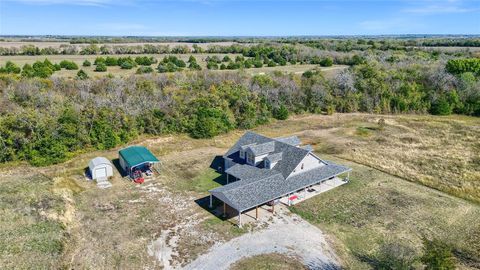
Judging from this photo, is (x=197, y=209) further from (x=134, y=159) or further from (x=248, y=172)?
Answer: (x=134, y=159)

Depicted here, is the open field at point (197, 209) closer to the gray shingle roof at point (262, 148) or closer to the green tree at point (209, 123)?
the green tree at point (209, 123)

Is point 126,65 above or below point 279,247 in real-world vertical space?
above

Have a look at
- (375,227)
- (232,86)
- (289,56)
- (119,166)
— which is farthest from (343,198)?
(289,56)

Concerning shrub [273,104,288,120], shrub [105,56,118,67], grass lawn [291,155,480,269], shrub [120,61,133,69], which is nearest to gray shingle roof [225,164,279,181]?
grass lawn [291,155,480,269]

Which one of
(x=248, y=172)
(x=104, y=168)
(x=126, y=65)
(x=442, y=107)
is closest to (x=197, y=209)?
(x=248, y=172)

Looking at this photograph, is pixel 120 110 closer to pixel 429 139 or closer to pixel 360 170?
pixel 360 170

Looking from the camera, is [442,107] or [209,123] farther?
[442,107]
